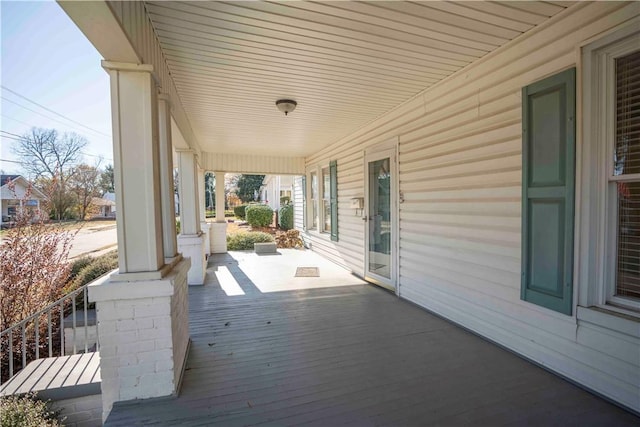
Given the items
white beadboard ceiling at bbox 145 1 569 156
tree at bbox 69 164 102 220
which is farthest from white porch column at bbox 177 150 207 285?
tree at bbox 69 164 102 220

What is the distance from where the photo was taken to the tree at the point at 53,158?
6.02m

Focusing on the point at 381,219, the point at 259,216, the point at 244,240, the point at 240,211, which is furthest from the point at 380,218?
the point at 240,211

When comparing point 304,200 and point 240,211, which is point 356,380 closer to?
point 304,200

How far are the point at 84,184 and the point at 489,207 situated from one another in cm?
1382

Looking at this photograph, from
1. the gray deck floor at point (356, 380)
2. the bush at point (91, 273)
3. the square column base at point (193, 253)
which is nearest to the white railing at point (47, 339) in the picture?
the bush at point (91, 273)

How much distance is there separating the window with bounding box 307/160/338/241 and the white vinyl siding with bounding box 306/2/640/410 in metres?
2.54

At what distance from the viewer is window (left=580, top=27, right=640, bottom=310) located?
6.40 feet

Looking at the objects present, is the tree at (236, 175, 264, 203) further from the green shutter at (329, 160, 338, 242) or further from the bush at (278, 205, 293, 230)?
the green shutter at (329, 160, 338, 242)

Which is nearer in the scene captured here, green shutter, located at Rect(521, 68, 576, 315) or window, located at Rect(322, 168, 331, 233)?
green shutter, located at Rect(521, 68, 576, 315)

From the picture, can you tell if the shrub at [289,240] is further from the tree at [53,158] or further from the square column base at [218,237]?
the tree at [53,158]

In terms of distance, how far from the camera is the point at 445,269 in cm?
352

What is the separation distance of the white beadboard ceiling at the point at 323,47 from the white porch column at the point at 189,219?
1085 mm

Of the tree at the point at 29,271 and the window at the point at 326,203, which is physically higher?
the window at the point at 326,203

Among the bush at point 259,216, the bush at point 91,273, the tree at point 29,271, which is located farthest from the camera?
the bush at point 259,216
